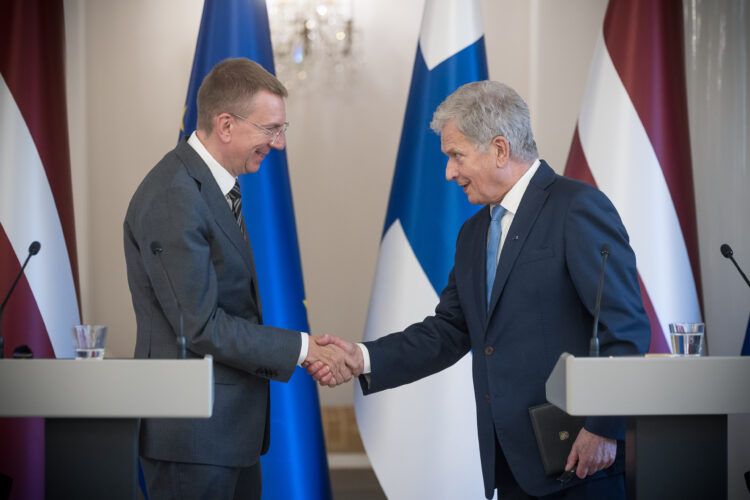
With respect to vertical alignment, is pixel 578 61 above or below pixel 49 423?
above

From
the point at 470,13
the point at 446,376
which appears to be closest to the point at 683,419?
the point at 446,376

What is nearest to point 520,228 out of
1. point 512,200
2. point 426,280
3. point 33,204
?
point 512,200

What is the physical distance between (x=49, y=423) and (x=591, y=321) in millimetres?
1294

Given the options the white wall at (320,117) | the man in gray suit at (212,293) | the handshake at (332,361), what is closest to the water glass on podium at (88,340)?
the man in gray suit at (212,293)

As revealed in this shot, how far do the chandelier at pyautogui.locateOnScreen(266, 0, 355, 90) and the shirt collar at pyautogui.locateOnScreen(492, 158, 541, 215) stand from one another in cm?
217

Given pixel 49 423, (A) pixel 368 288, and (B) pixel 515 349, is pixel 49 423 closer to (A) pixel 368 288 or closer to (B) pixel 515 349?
(B) pixel 515 349

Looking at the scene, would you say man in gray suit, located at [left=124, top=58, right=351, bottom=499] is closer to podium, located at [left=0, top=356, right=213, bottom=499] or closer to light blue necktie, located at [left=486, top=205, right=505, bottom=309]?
podium, located at [left=0, top=356, right=213, bottom=499]

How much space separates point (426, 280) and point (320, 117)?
1.34 metres

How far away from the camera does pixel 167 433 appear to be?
1983mm

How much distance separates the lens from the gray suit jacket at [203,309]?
1.97 m

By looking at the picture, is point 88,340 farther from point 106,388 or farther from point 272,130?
point 272,130

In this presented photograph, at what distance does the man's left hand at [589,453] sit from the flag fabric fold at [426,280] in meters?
1.27

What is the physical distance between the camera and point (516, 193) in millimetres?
2156

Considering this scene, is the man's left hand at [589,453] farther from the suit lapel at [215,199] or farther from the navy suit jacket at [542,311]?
the suit lapel at [215,199]
